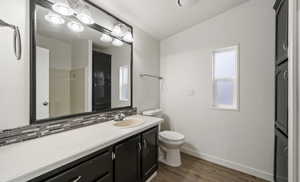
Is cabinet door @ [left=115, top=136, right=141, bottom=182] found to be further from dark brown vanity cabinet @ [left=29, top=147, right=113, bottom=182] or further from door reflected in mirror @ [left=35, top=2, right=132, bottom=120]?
door reflected in mirror @ [left=35, top=2, right=132, bottom=120]

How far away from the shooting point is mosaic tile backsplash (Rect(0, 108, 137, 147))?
99 centimetres

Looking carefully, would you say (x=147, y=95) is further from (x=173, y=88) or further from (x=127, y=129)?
(x=127, y=129)

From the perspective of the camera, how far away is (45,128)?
1.18 m

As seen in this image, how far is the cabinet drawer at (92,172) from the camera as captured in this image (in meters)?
0.84

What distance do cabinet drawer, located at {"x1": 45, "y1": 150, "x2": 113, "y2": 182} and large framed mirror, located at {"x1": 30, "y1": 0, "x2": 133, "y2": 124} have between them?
0.62m

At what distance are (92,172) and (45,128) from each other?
0.62 meters

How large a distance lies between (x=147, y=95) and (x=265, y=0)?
2.31 meters

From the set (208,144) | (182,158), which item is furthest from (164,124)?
(208,144)

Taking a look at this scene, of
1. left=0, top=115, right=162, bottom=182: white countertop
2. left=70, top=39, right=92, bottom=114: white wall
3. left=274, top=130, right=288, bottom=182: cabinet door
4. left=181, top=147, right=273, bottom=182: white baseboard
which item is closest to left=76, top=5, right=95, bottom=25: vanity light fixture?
left=70, top=39, right=92, bottom=114: white wall

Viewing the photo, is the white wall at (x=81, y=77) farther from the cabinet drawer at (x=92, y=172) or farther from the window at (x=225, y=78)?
the window at (x=225, y=78)

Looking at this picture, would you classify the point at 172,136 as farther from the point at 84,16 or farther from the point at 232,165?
the point at 84,16

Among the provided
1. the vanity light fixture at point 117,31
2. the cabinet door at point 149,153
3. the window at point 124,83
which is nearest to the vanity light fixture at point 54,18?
the vanity light fixture at point 117,31

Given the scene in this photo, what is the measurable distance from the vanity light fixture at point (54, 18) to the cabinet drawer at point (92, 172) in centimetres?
137

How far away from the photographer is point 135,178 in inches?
57.7
